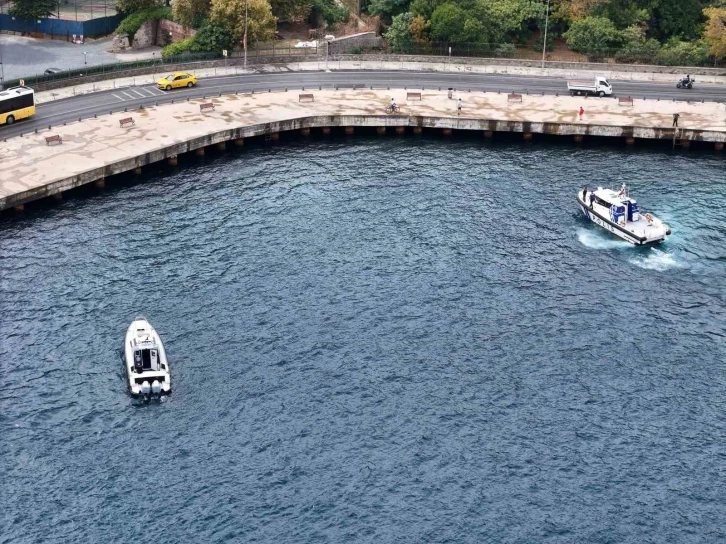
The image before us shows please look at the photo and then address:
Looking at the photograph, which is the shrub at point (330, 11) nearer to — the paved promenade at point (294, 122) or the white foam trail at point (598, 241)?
the paved promenade at point (294, 122)

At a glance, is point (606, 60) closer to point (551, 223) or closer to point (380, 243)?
point (551, 223)

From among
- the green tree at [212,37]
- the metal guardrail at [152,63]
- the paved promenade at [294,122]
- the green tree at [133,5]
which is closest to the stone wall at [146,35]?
the green tree at [133,5]

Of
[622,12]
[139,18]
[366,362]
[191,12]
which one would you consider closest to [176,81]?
[191,12]

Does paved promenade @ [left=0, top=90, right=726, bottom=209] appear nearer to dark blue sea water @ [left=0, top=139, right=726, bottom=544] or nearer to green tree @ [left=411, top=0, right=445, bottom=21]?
dark blue sea water @ [left=0, top=139, right=726, bottom=544]

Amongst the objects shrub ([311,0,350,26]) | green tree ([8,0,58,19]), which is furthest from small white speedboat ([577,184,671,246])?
green tree ([8,0,58,19])

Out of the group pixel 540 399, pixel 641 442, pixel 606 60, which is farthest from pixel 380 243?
pixel 606 60

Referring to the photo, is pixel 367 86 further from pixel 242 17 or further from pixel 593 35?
pixel 593 35
